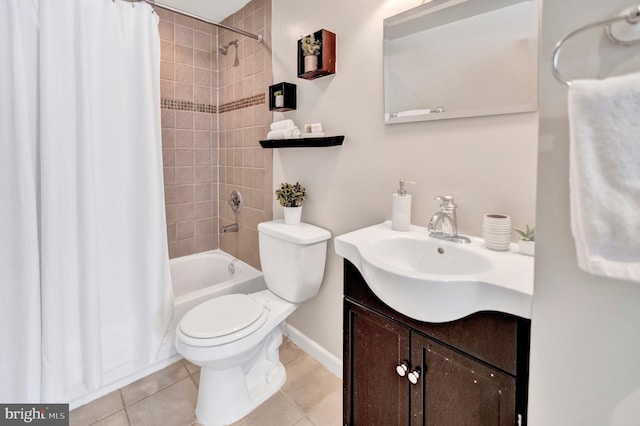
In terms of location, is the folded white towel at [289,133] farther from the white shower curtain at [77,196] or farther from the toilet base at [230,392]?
the toilet base at [230,392]

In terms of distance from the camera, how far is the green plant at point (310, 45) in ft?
5.25

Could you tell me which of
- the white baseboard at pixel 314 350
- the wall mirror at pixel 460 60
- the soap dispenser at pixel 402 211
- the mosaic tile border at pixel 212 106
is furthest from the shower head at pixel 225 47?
the white baseboard at pixel 314 350

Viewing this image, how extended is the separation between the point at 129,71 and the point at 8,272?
1019 millimetres

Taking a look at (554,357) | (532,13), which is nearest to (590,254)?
(554,357)

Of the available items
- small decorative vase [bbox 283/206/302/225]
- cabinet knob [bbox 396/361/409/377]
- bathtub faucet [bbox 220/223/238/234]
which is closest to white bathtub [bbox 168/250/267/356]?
bathtub faucet [bbox 220/223/238/234]

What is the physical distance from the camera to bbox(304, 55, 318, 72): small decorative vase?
1.61 metres

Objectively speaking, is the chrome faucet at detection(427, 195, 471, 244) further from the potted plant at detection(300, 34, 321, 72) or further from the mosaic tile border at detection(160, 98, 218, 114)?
the mosaic tile border at detection(160, 98, 218, 114)

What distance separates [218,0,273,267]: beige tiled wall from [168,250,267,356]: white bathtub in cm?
10

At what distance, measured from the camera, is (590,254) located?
20.5 inches

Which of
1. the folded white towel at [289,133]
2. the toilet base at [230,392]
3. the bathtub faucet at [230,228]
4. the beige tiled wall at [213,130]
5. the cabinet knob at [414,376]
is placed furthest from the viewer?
the bathtub faucet at [230,228]

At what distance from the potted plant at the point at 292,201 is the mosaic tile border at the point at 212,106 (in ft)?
2.46

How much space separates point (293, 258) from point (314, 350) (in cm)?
70

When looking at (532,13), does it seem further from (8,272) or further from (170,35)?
(170,35)

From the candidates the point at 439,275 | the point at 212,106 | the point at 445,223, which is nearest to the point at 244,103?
the point at 212,106
